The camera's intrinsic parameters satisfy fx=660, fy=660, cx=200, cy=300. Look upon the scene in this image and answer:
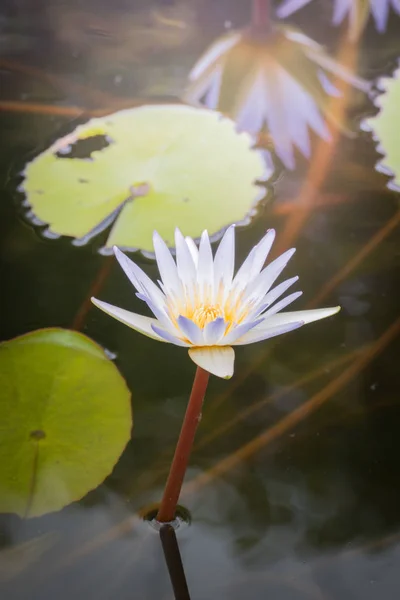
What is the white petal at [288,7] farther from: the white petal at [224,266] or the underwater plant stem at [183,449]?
the underwater plant stem at [183,449]

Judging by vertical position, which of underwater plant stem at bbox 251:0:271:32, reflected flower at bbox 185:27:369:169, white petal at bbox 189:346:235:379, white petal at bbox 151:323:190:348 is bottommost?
reflected flower at bbox 185:27:369:169

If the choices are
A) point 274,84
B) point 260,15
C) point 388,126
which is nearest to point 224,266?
point 388,126

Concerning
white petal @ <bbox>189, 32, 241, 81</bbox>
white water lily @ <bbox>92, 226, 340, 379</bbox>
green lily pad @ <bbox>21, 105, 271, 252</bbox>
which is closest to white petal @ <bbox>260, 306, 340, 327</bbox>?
white water lily @ <bbox>92, 226, 340, 379</bbox>

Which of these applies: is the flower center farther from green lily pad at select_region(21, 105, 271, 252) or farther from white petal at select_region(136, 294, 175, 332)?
green lily pad at select_region(21, 105, 271, 252)

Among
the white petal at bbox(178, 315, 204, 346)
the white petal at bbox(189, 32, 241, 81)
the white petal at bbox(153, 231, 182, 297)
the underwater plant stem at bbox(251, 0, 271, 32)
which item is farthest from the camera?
the underwater plant stem at bbox(251, 0, 271, 32)

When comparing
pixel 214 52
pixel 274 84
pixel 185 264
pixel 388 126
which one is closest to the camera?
pixel 185 264

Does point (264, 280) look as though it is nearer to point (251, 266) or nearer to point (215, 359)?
point (251, 266)

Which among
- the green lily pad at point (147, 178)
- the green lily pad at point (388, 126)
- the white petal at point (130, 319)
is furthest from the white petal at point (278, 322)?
the green lily pad at point (388, 126)

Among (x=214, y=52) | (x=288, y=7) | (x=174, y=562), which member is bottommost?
(x=174, y=562)
